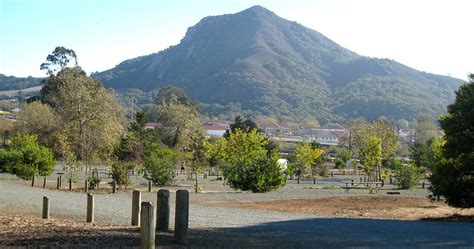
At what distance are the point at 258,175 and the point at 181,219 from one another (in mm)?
24594

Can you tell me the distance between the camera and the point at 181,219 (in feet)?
32.5

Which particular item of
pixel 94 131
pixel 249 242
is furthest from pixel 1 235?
pixel 94 131

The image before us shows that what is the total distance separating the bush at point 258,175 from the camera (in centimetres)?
3441

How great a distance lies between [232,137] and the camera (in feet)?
149

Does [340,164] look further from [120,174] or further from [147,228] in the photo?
[147,228]

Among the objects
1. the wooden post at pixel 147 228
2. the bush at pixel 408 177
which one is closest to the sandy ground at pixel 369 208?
the bush at pixel 408 177

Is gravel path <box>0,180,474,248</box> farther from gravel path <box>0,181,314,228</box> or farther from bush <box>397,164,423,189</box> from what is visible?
bush <box>397,164,423,189</box>

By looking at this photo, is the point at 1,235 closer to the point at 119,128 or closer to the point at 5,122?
the point at 119,128

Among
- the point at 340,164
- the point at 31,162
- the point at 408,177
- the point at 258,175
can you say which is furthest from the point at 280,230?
the point at 340,164

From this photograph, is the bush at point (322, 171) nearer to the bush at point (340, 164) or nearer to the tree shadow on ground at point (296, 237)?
the bush at point (340, 164)

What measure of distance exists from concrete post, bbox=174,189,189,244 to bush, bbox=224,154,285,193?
2433cm

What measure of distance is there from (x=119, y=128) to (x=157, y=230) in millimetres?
44439

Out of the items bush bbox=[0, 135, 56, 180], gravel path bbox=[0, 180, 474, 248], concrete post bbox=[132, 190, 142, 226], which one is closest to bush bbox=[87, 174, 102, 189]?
bush bbox=[0, 135, 56, 180]

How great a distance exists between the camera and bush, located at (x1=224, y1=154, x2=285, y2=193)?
113ft
